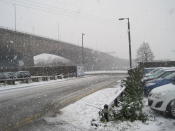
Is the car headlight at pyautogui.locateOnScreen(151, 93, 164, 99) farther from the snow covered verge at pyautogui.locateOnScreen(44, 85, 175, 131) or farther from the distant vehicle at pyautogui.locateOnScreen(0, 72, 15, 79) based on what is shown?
the distant vehicle at pyautogui.locateOnScreen(0, 72, 15, 79)

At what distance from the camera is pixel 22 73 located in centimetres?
3766

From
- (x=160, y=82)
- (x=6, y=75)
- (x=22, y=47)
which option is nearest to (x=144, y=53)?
(x=22, y=47)

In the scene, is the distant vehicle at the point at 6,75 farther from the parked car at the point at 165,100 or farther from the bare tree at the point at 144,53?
the bare tree at the point at 144,53

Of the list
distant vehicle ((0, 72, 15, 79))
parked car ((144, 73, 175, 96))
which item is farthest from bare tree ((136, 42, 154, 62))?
parked car ((144, 73, 175, 96))

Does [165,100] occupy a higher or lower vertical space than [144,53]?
lower

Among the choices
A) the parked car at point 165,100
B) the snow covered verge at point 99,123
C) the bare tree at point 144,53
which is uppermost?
the bare tree at point 144,53

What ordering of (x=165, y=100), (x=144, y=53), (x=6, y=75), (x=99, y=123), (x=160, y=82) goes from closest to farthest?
(x=99, y=123)
(x=165, y=100)
(x=160, y=82)
(x=6, y=75)
(x=144, y=53)

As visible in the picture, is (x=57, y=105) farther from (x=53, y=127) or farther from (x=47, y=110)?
(x=53, y=127)

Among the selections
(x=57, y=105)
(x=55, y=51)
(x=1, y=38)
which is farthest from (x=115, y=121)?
(x=55, y=51)

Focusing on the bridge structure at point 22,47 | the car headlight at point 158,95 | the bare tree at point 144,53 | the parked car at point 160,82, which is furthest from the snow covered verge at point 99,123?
the bare tree at point 144,53

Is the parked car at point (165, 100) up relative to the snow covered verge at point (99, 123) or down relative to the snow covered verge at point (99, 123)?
up

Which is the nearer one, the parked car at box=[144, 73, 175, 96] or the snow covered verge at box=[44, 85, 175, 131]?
the snow covered verge at box=[44, 85, 175, 131]

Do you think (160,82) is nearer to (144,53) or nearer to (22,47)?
(22,47)

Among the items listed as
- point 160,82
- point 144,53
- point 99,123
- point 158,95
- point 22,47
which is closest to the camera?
point 99,123
